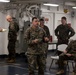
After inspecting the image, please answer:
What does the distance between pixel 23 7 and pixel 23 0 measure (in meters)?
1.49

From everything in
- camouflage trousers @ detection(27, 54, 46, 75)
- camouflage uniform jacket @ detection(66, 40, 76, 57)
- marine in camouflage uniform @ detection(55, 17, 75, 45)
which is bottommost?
camouflage trousers @ detection(27, 54, 46, 75)

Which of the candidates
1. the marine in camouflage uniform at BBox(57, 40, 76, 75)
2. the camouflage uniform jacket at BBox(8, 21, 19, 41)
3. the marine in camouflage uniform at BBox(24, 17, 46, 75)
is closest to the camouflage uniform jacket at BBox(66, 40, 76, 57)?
the marine in camouflage uniform at BBox(57, 40, 76, 75)

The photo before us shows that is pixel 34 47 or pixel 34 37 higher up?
pixel 34 37

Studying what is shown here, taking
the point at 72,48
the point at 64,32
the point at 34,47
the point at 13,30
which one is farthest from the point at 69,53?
the point at 13,30

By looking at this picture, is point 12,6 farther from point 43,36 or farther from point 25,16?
point 43,36

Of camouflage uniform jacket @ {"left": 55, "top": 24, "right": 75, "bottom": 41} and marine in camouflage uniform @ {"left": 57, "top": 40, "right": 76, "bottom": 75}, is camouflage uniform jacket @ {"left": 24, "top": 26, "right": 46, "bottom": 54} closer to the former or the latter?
marine in camouflage uniform @ {"left": 57, "top": 40, "right": 76, "bottom": 75}

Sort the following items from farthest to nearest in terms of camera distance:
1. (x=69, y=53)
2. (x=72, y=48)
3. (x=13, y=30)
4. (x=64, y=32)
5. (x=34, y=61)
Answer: (x=13, y=30)
(x=64, y=32)
(x=69, y=53)
(x=72, y=48)
(x=34, y=61)

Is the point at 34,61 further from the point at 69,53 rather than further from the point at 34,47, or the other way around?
the point at 69,53

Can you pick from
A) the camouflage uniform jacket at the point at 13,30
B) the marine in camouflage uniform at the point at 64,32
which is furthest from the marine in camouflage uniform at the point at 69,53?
the camouflage uniform jacket at the point at 13,30

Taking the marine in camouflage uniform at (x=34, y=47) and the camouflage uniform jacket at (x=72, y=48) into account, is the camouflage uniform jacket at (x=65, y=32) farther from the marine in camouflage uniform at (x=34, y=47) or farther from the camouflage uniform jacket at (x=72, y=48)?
the marine in camouflage uniform at (x=34, y=47)

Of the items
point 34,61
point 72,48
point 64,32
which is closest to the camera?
point 34,61

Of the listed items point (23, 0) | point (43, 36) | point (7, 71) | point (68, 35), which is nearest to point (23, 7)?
point (23, 0)

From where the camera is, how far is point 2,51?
1128cm

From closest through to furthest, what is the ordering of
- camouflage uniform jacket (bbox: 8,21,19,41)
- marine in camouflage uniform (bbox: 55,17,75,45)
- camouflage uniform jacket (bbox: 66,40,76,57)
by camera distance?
1. camouflage uniform jacket (bbox: 66,40,76,57)
2. marine in camouflage uniform (bbox: 55,17,75,45)
3. camouflage uniform jacket (bbox: 8,21,19,41)
